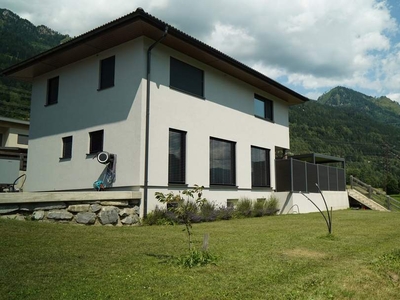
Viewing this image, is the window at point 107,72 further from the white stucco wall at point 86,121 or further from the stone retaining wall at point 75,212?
the stone retaining wall at point 75,212

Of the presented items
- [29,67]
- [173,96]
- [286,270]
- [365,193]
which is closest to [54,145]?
[29,67]

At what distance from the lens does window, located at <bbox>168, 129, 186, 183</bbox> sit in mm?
12617

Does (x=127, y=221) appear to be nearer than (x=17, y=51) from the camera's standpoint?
Yes

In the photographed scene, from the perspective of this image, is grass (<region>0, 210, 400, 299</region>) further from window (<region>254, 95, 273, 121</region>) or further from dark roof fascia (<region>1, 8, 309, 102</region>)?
window (<region>254, 95, 273, 121</region>)

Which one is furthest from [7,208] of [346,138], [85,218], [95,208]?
[346,138]

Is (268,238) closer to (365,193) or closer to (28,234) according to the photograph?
(28,234)

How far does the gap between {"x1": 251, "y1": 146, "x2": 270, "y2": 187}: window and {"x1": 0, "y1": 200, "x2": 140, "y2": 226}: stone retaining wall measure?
783 cm

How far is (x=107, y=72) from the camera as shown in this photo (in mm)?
13305

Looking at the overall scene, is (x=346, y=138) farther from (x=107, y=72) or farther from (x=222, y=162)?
(x=107, y=72)

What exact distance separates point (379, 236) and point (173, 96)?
26.1 ft

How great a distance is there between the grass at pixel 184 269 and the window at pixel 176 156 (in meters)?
4.73

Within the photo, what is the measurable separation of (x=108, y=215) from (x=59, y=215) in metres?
1.31

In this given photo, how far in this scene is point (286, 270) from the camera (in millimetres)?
5141

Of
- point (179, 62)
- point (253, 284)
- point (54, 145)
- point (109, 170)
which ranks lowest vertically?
point (253, 284)
